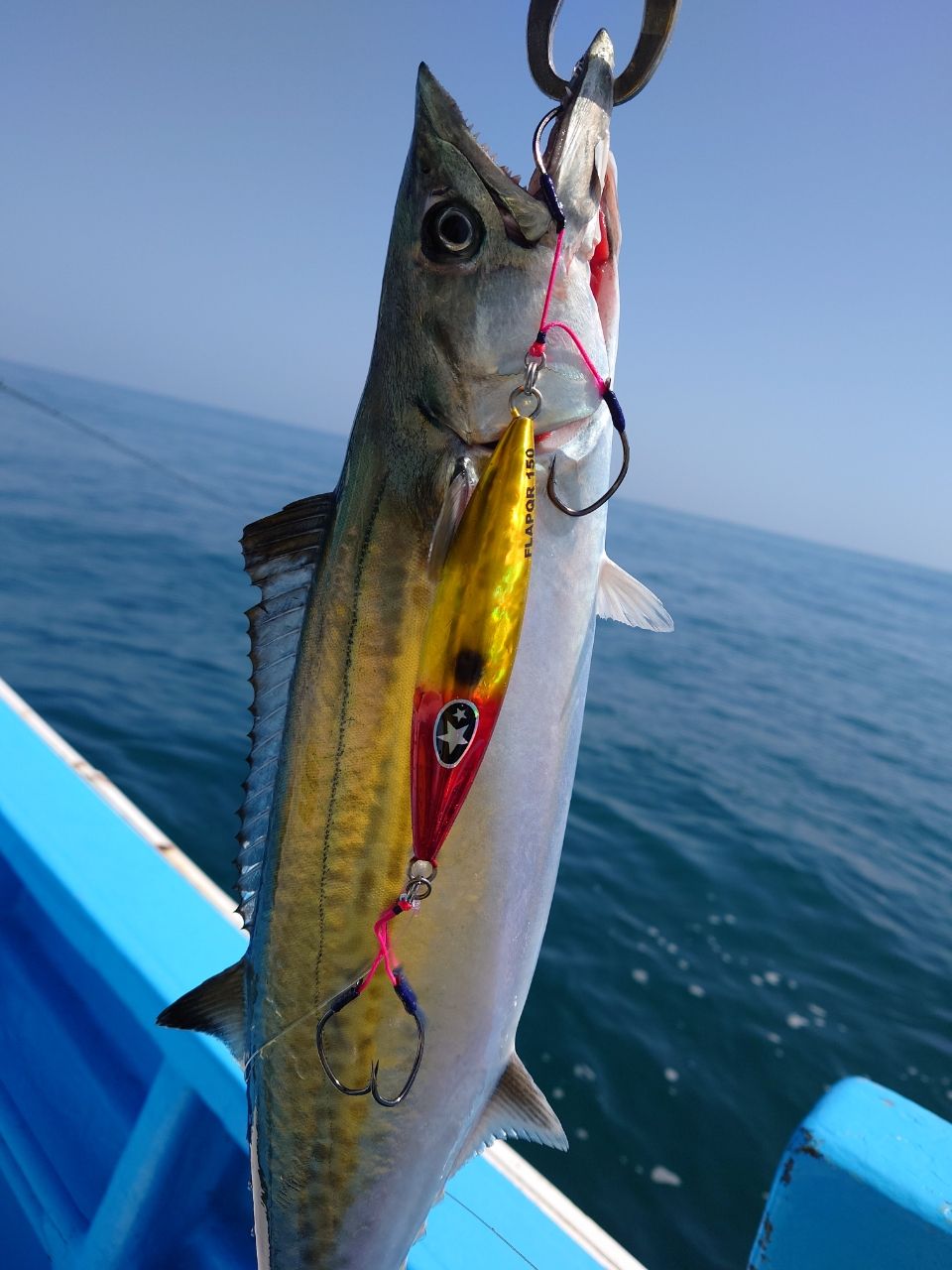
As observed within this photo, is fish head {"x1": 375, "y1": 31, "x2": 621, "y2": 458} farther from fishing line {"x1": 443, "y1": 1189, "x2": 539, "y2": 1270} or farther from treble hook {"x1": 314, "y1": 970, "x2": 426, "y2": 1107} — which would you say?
fishing line {"x1": 443, "y1": 1189, "x2": 539, "y2": 1270}

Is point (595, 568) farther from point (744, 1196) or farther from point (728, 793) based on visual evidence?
point (728, 793)

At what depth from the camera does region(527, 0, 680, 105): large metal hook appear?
128 cm

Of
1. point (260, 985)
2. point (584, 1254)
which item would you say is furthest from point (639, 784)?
point (260, 985)

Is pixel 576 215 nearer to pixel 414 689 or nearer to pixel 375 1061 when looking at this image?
pixel 414 689

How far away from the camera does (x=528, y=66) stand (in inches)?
54.0

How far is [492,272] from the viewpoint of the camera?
1243mm

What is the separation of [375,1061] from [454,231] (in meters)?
1.39

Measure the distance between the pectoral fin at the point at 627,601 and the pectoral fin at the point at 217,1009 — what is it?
0.98m

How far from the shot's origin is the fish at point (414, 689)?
1242mm

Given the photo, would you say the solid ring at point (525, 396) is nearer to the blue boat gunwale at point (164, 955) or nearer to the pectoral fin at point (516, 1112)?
the pectoral fin at point (516, 1112)

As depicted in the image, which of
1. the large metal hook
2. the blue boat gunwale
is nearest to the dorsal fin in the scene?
the large metal hook

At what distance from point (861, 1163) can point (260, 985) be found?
1157mm

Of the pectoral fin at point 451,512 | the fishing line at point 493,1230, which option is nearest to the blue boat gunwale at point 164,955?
the fishing line at point 493,1230

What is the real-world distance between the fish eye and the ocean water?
4.61m
